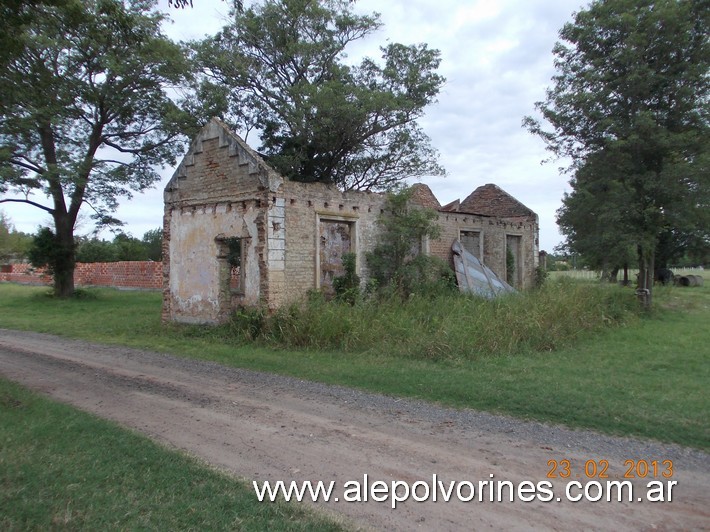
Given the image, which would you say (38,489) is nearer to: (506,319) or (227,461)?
(227,461)

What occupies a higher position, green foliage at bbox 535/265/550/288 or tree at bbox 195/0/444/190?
tree at bbox 195/0/444/190

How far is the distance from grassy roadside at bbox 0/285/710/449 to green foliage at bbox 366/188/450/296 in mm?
4005

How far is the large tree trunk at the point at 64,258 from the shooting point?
23453 mm

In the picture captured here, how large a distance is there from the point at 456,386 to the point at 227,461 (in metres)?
3.67

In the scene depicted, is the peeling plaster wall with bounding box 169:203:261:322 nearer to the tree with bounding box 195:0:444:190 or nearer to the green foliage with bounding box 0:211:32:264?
the tree with bounding box 195:0:444:190

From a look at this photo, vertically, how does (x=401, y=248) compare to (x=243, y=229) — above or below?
below

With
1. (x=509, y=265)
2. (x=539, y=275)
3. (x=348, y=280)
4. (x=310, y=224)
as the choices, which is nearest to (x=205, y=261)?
(x=310, y=224)

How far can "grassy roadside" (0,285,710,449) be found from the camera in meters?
6.01

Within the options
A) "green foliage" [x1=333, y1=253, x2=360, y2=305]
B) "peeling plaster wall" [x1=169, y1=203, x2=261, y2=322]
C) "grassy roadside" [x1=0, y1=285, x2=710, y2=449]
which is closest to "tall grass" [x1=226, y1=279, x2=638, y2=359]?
"grassy roadside" [x1=0, y1=285, x2=710, y2=449]

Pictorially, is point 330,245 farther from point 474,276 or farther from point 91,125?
point 91,125

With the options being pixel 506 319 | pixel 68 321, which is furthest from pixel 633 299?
pixel 68 321

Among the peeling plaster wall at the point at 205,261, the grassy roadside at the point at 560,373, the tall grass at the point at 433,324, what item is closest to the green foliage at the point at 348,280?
the tall grass at the point at 433,324

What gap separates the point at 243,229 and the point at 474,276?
23.4 feet

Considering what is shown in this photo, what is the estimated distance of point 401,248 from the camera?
13.8m
